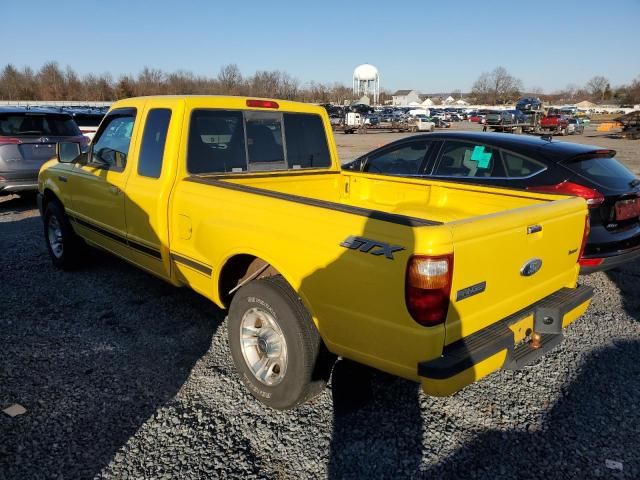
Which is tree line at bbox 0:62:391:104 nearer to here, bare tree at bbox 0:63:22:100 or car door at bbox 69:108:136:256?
bare tree at bbox 0:63:22:100

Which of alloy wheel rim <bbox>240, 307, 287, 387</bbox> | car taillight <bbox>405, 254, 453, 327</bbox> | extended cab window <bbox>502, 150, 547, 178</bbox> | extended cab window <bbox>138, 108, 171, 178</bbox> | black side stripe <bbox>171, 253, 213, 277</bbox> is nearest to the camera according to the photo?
car taillight <bbox>405, 254, 453, 327</bbox>

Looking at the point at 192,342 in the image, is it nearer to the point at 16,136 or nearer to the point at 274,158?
the point at 274,158

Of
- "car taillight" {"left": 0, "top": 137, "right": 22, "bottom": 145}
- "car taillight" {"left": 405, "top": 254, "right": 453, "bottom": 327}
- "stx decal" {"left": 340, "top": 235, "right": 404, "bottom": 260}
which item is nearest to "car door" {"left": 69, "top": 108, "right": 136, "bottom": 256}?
"stx decal" {"left": 340, "top": 235, "right": 404, "bottom": 260}

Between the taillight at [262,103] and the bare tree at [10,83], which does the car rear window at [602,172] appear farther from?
the bare tree at [10,83]

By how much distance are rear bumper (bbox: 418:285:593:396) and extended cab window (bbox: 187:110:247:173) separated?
250 cm

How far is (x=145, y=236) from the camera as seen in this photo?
4074 mm

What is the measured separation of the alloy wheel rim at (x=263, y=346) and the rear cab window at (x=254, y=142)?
4.57 ft

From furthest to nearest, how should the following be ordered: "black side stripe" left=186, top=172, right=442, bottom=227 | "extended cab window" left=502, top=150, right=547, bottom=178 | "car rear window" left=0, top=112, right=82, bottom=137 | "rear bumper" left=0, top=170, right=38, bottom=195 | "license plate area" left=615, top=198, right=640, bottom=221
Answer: "car rear window" left=0, top=112, right=82, bottom=137 → "rear bumper" left=0, top=170, right=38, bottom=195 → "extended cab window" left=502, top=150, right=547, bottom=178 → "license plate area" left=615, top=198, right=640, bottom=221 → "black side stripe" left=186, top=172, right=442, bottom=227

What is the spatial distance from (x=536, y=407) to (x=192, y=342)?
105 inches

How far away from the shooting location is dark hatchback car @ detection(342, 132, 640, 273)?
4.67 metres

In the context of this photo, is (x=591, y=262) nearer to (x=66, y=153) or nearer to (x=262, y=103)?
(x=262, y=103)

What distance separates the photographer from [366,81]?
11138cm

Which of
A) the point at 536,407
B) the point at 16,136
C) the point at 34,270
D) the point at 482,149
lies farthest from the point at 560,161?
the point at 16,136

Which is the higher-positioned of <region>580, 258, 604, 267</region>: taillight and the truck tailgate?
the truck tailgate
